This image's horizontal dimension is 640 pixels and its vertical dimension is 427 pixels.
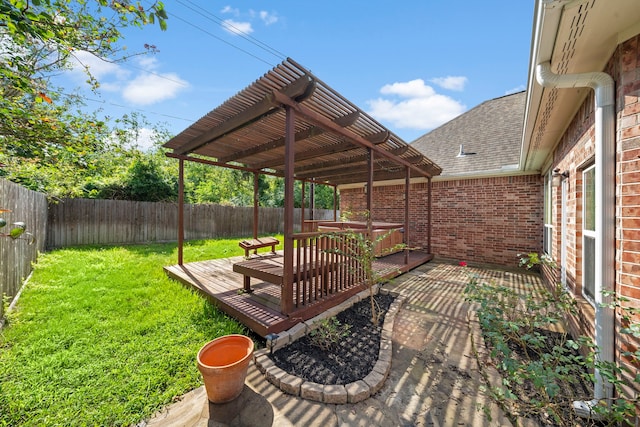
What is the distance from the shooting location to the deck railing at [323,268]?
327cm

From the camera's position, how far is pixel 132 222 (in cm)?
920

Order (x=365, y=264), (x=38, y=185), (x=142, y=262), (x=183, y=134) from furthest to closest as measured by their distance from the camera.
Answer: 1. (x=38, y=185)
2. (x=142, y=262)
3. (x=183, y=134)
4. (x=365, y=264)

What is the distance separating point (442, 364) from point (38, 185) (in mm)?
10519

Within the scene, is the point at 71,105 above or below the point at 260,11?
below

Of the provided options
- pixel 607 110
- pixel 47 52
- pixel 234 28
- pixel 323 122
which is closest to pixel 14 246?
pixel 47 52

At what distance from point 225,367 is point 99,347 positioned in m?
1.88

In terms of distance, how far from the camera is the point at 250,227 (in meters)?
12.9

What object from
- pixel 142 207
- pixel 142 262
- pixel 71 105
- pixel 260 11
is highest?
pixel 260 11

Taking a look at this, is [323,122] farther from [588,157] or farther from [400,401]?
[400,401]

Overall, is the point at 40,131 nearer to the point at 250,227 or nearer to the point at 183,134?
the point at 183,134

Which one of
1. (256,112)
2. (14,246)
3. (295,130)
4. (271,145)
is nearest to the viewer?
(256,112)

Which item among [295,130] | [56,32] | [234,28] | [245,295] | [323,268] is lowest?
[245,295]

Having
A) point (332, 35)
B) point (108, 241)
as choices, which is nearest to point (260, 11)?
point (332, 35)

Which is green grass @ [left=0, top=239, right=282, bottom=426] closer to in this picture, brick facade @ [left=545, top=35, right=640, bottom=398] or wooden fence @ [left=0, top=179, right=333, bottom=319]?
wooden fence @ [left=0, top=179, right=333, bottom=319]
